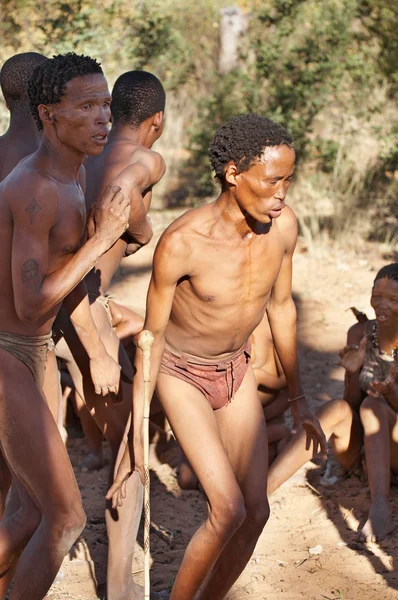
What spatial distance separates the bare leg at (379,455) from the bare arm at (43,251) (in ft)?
6.64

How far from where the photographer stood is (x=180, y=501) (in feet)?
16.6

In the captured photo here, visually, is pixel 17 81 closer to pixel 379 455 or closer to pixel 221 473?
pixel 221 473

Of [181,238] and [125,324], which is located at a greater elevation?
[181,238]

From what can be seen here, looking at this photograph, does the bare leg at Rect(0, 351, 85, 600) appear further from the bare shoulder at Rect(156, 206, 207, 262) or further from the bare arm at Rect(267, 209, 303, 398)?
the bare arm at Rect(267, 209, 303, 398)

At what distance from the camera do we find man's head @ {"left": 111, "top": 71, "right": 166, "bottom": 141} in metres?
4.44

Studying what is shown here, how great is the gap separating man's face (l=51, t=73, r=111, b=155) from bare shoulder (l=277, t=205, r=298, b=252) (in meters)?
0.86

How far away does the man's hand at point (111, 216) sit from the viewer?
3.17 meters

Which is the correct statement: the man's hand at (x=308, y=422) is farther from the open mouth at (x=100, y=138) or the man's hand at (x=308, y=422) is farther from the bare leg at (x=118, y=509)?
the open mouth at (x=100, y=138)

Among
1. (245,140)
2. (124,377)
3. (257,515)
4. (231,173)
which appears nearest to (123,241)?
(124,377)

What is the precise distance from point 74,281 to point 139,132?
5.17ft

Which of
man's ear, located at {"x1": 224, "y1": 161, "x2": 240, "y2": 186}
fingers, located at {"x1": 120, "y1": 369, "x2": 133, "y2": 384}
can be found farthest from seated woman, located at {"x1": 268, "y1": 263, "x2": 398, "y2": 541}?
man's ear, located at {"x1": 224, "y1": 161, "x2": 240, "y2": 186}

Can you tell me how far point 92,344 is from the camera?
3611mm

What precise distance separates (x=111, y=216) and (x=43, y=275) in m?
0.33

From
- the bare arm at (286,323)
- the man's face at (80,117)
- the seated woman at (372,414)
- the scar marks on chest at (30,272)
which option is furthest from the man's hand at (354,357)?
the scar marks on chest at (30,272)
